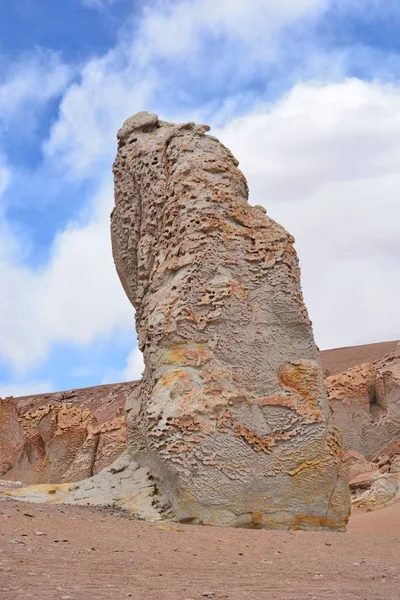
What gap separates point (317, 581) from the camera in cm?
387

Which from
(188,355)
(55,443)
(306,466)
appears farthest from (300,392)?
(55,443)

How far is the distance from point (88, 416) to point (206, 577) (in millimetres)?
11989

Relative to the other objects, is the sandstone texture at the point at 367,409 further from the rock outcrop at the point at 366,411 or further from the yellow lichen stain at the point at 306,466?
the yellow lichen stain at the point at 306,466

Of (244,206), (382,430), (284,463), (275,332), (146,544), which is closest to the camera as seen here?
(146,544)

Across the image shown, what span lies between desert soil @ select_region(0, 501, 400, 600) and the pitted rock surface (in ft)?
1.48

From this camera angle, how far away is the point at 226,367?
20.8 ft

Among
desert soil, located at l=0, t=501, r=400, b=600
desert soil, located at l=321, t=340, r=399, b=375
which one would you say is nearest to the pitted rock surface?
desert soil, located at l=0, t=501, r=400, b=600

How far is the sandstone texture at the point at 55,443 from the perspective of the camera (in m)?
13.4

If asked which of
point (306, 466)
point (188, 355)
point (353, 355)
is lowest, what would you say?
point (306, 466)

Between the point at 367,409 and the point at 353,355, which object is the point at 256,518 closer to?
the point at 367,409

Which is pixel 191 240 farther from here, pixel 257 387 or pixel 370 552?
pixel 370 552

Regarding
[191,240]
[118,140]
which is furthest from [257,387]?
[118,140]

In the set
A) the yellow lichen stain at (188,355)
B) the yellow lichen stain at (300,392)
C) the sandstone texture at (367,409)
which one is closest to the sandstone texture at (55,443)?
the sandstone texture at (367,409)

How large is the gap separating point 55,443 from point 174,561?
35.8ft
